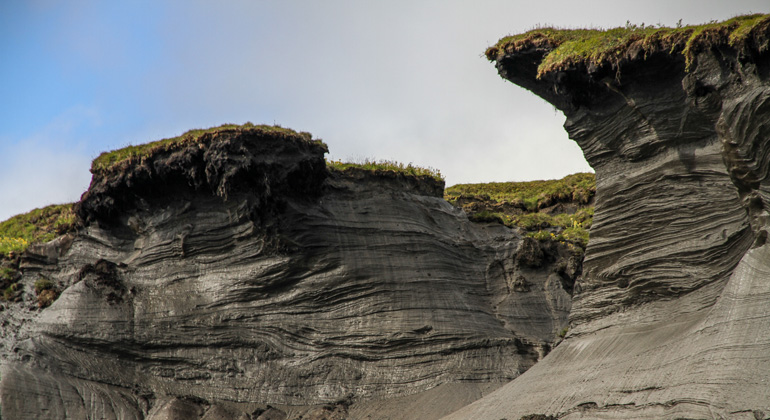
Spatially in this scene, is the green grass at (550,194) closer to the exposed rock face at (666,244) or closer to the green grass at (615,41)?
the green grass at (615,41)

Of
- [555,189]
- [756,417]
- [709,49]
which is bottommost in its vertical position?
[756,417]

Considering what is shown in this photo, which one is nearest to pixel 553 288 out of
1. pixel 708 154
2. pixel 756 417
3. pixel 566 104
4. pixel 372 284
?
pixel 372 284

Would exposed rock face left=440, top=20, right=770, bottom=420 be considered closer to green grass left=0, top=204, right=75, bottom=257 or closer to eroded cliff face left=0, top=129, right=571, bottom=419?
eroded cliff face left=0, top=129, right=571, bottom=419

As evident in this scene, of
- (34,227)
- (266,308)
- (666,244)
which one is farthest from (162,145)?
(666,244)

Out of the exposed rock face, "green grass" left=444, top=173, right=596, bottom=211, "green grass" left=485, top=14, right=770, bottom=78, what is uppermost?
"green grass" left=444, top=173, right=596, bottom=211

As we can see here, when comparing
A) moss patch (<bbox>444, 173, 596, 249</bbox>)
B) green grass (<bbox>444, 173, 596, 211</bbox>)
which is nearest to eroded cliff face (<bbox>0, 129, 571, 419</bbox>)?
moss patch (<bbox>444, 173, 596, 249</bbox>)

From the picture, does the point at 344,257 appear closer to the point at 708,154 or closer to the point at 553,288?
the point at 553,288

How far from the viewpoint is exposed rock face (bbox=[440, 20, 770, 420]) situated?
13750mm

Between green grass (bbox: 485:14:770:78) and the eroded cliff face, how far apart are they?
8142mm

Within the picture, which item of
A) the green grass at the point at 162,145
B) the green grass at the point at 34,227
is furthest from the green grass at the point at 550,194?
the green grass at the point at 34,227

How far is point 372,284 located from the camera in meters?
24.6

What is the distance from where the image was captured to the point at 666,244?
17.3m

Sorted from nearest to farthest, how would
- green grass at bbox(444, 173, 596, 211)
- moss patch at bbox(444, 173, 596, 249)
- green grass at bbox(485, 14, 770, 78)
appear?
green grass at bbox(485, 14, 770, 78) < moss patch at bbox(444, 173, 596, 249) < green grass at bbox(444, 173, 596, 211)

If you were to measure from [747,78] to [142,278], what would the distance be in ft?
66.0
